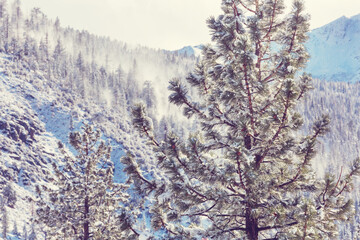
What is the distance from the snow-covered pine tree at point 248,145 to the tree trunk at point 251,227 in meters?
0.02

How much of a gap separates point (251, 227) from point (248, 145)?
1.82 metres

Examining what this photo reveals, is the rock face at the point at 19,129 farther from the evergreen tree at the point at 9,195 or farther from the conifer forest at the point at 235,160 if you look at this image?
the conifer forest at the point at 235,160

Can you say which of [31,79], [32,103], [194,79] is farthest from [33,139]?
[194,79]

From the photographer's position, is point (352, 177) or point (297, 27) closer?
point (352, 177)

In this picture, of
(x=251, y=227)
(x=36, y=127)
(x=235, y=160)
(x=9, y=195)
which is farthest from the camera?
(x=36, y=127)

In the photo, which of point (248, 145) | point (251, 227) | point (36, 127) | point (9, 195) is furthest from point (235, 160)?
point (36, 127)

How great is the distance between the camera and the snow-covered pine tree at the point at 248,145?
6504mm

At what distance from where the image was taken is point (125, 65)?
196500mm

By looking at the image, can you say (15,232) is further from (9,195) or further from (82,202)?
(82,202)

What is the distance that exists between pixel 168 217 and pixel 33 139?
107 m

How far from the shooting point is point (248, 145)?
25.3ft

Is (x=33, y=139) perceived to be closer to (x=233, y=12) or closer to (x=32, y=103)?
(x=32, y=103)

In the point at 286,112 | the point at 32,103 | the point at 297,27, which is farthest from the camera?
the point at 32,103

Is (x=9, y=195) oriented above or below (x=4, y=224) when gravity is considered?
above
